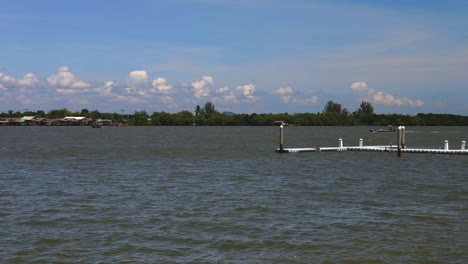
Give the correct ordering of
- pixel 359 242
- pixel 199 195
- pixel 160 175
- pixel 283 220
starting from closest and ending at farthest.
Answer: pixel 359 242 → pixel 283 220 → pixel 199 195 → pixel 160 175

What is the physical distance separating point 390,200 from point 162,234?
13.4 m

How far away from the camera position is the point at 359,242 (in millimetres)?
17234

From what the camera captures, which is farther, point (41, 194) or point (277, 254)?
point (41, 194)

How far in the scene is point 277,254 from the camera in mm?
15844

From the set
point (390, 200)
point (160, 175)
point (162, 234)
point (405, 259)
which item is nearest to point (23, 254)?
point (162, 234)

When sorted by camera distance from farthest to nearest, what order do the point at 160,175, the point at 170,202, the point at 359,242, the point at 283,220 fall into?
the point at 160,175, the point at 170,202, the point at 283,220, the point at 359,242

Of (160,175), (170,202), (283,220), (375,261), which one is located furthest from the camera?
(160,175)

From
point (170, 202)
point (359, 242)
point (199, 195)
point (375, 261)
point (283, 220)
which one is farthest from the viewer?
point (199, 195)

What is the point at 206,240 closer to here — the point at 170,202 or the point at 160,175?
the point at 170,202

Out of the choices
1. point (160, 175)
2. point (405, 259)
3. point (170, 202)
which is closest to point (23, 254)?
point (170, 202)

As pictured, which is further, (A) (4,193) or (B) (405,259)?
(A) (4,193)

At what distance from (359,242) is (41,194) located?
18.5 metres

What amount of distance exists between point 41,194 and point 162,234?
496 inches

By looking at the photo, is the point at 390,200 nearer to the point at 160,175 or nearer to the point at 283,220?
the point at 283,220
